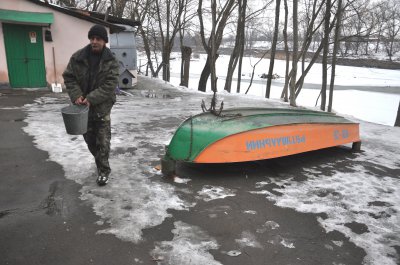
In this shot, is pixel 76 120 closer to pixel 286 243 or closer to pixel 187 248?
pixel 187 248

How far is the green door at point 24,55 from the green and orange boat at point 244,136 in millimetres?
9311

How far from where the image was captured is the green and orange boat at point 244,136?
4688mm

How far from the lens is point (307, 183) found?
4.80 metres

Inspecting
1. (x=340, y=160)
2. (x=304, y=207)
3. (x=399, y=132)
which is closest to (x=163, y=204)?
(x=304, y=207)

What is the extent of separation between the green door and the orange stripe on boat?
997 centimetres

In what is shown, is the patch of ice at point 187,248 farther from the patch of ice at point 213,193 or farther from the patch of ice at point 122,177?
the patch of ice at point 213,193

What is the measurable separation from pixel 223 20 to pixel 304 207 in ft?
46.0

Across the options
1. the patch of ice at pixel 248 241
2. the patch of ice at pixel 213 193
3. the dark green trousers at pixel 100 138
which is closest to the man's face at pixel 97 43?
the dark green trousers at pixel 100 138

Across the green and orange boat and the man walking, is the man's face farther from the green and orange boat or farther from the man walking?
the green and orange boat

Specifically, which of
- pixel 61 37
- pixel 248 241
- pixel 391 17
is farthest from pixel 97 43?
pixel 391 17

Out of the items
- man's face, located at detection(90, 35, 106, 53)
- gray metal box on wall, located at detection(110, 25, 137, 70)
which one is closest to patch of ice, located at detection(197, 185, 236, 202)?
man's face, located at detection(90, 35, 106, 53)

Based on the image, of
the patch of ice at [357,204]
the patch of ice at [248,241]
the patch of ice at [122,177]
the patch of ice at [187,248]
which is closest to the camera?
the patch of ice at [187,248]

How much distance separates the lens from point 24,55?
39.4 ft

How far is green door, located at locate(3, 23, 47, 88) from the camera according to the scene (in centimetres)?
1173
